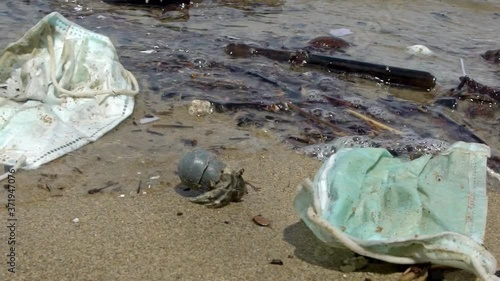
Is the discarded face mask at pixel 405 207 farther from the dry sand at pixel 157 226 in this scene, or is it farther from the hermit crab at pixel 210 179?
the hermit crab at pixel 210 179

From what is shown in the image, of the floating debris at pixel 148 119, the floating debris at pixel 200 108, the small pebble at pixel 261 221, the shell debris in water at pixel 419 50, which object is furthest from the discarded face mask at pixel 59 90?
the shell debris in water at pixel 419 50

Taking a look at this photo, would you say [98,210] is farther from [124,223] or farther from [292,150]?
[292,150]

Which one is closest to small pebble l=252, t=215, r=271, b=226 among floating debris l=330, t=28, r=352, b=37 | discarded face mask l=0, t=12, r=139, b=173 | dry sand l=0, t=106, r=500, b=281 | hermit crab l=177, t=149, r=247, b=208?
dry sand l=0, t=106, r=500, b=281

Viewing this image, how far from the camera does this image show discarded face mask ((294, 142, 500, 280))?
104 inches

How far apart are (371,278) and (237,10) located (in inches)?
262

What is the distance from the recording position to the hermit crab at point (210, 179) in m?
3.32

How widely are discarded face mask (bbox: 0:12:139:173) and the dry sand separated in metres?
0.24

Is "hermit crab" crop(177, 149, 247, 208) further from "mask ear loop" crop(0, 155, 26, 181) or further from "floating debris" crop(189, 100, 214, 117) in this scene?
"floating debris" crop(189, 100, 214, 117)

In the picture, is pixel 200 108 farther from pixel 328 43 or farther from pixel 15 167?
pixel 328 43

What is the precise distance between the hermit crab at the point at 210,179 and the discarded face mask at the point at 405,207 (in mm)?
457

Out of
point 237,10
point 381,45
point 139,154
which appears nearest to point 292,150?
point 139,154

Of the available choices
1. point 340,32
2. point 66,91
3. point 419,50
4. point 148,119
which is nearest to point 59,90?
point 66,91

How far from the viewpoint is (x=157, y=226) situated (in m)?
3.12

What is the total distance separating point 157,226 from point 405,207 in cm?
115
